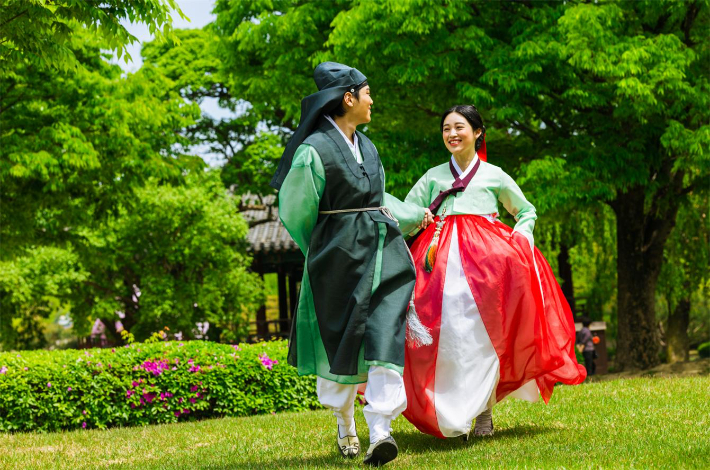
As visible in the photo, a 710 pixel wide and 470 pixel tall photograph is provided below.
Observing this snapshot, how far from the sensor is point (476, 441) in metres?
4.99

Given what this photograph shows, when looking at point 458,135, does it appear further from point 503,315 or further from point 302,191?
point 302,191

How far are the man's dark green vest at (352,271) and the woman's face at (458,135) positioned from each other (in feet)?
2.89

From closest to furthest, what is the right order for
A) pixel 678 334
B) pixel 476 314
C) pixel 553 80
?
pixel 476 314 → pixel 553 80 → pixel 678 334

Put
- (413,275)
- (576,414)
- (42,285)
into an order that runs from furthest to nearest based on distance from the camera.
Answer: (42,285), (576,414), (413,275)

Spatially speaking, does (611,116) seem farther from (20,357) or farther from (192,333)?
(192,333)

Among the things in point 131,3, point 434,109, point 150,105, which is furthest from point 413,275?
point 150,105

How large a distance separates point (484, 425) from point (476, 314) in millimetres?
826

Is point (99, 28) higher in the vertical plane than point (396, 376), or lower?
higher

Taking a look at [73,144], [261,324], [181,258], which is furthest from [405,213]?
[261,324]

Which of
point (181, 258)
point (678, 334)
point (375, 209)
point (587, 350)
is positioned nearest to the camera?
point (375, 209)

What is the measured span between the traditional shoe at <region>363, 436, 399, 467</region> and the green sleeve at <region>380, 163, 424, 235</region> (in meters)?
1.37

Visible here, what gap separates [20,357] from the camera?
342 inches

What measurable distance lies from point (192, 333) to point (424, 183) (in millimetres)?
13613

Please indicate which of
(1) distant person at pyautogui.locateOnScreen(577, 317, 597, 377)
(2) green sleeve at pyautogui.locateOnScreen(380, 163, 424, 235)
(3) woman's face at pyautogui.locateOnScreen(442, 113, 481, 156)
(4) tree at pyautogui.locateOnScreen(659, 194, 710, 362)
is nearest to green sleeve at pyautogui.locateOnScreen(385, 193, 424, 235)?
(2) green sleeve at pyautogui.locateOnScreen(380, 163, 424, 235)
